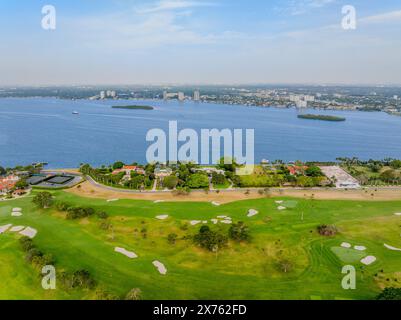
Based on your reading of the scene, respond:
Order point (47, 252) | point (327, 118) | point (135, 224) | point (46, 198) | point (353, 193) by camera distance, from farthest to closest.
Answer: point (327, 118) → point (353, 193) → point (46, 198) → point (135, 224) → point (47, 252)

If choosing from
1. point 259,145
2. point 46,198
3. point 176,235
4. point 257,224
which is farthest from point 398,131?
point 46,198

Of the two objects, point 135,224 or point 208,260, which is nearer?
point 208,260

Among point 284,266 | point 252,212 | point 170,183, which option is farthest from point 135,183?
point 284,266

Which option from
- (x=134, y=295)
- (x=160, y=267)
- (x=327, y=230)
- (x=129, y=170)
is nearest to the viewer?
(x=134, y=295)

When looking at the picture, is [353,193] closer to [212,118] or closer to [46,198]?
[46,198]

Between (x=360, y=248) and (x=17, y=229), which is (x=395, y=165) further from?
(x=17, y=229)

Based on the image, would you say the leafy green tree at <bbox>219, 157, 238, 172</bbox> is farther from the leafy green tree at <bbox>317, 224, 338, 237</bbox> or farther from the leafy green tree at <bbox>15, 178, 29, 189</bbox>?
the leafy green tree at <bbox>15, 178, 29, 189</bbox>

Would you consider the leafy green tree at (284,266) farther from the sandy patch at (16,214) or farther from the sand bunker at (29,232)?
the sandy patch at (16,214)
